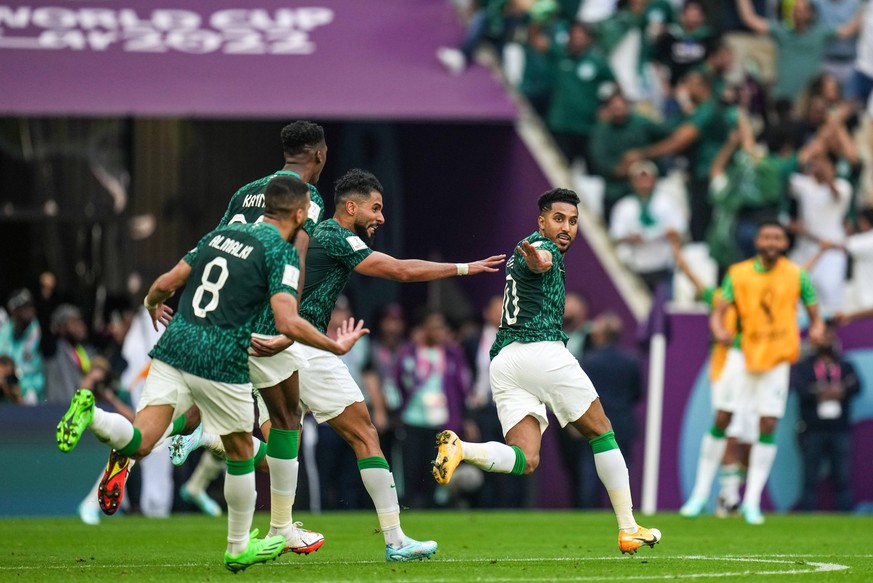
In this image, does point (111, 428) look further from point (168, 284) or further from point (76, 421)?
point (168, 284)

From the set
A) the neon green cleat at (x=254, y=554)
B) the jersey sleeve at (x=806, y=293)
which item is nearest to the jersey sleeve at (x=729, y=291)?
the jersey sleeve at (x=806, y=293)

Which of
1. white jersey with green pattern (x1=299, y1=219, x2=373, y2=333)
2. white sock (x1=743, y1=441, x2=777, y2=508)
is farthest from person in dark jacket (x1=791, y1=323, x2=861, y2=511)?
white jersey with green pattern (x1=299, y1=219, x2=373, y2=333)

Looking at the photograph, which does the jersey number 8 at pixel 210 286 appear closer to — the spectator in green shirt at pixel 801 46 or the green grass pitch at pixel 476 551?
the green grass pitch at pixel 476 551

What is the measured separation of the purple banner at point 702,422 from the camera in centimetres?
1778

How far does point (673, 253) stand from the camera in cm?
1861

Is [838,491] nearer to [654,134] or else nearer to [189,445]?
[654,134]

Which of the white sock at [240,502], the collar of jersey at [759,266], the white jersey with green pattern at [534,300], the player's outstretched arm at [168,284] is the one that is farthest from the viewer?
the collar of jersey at [759,266]

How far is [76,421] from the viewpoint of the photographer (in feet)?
27.5

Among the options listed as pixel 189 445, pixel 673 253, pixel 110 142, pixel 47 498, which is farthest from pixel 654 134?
pixel 189 445

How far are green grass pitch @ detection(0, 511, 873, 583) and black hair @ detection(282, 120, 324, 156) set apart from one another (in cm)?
246

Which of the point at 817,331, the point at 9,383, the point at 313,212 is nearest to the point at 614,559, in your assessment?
the point at 313,212

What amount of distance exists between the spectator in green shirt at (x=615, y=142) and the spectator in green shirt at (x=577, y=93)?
1.31 ft

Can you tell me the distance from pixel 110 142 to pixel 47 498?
492 centimetres

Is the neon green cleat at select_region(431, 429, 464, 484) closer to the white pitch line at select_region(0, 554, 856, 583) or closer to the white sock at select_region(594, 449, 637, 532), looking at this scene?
the white pitch line at select_region(0, 554, 856, 583)
